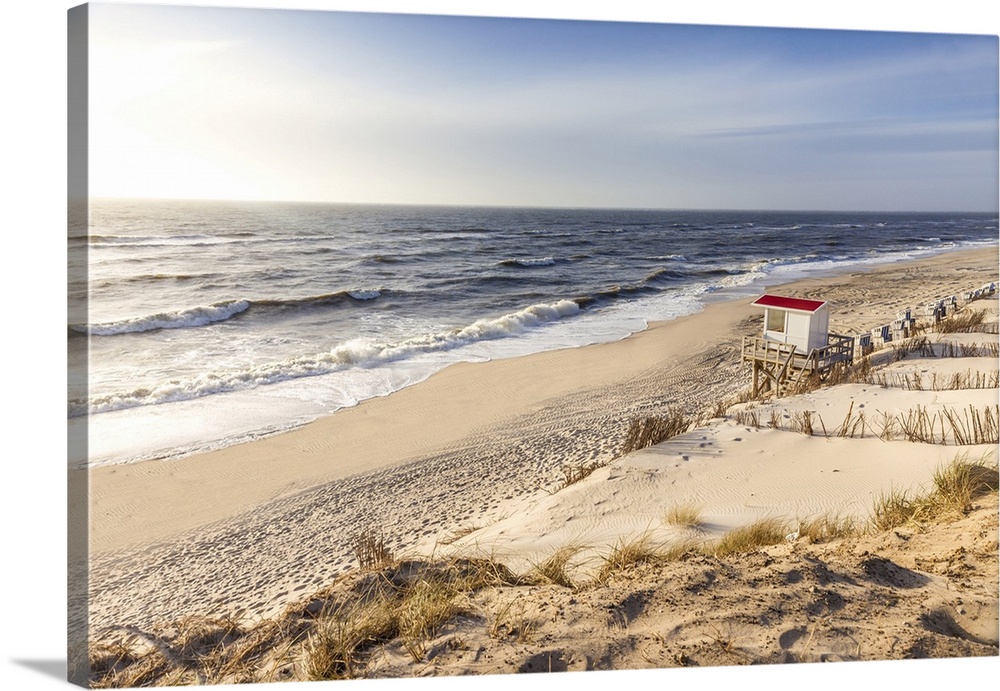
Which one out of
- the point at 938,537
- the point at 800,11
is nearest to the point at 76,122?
the point at 800,11

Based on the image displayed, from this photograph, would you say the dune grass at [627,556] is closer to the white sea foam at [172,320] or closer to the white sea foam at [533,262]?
the white sea foam at [533,262]

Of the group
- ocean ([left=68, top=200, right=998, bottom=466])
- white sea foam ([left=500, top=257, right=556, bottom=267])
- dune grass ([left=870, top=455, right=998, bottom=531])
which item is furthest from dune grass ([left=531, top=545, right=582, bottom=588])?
dune grass ([left=870, top=455, right=998, bottom=531])

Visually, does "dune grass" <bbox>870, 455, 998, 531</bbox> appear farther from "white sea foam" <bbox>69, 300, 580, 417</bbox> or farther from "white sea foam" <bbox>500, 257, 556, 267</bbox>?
"white sea foam" <bbox>500, 257, 556, 267</bbox>

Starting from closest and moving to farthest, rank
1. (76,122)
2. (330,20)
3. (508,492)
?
(76,122) → (330,20) → (508,492)

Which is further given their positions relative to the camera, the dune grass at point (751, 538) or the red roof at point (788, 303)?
the red roof at point (788, 303)

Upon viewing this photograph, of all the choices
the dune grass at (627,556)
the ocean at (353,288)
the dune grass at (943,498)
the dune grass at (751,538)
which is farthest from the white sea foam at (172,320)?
the dune grass at (943,498)

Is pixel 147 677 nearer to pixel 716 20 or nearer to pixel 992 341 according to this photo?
pixel 716 20
